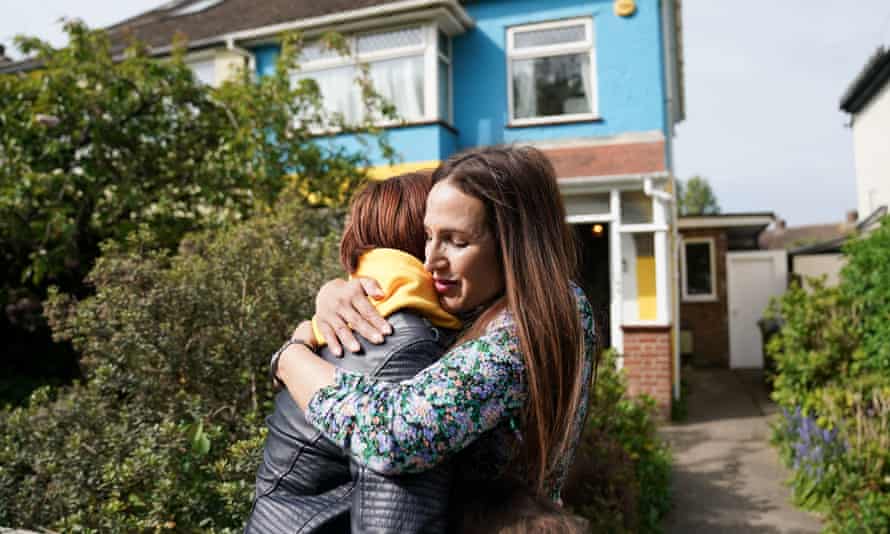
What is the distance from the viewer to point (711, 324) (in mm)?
15227

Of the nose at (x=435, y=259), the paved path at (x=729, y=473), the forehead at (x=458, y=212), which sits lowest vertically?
the paved path at (x=729, y=473)

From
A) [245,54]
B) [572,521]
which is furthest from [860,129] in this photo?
[572,521]

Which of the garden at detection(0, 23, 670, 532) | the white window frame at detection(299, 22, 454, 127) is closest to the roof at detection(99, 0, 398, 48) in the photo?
the white window frame at detection(299, 22, 454, 127)

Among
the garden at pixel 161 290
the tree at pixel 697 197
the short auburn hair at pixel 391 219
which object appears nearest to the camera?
the short auburn hair at pixel 391 219

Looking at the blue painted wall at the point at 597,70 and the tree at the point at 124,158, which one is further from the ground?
the blue painted wall at the point at 597,70

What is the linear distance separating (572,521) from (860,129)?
13952 mm

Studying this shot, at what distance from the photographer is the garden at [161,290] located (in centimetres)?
325

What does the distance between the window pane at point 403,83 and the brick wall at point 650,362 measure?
4584 millimetres

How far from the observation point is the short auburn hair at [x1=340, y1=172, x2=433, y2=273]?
1784mm

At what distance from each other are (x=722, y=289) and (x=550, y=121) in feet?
22.5

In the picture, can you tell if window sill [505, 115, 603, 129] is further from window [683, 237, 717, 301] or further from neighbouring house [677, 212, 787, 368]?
window [683, 237, 717, 301]

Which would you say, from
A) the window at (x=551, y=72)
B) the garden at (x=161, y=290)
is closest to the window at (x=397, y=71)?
the window at (x=551, y=72)

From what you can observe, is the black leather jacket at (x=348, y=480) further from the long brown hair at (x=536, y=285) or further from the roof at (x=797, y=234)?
the roof at (x=797, y=234)

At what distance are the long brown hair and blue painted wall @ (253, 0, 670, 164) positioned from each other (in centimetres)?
870
